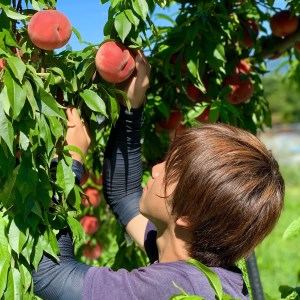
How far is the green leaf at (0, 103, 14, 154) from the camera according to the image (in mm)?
1078

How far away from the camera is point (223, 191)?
1203mm

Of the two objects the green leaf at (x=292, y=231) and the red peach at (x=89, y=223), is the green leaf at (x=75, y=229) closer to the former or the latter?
the green leaf at (x=292, y=231)

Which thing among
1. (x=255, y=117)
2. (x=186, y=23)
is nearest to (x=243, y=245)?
(x=186, y=23)

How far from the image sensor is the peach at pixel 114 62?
4.29 feet

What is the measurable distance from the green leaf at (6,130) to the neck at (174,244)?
1.23ft

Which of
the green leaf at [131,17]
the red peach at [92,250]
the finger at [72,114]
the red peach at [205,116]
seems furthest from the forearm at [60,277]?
the red peach at [92,250]

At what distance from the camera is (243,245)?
126cm

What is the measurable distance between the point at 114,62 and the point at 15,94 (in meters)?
0.27

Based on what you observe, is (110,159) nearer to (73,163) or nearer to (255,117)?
(73,163)

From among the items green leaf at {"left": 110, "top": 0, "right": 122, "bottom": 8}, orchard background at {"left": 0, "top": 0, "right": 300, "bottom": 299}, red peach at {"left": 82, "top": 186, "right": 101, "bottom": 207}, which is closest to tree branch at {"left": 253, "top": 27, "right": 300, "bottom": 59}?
orchard background at {"left": 0, "top": 0, "right": 300, "bottom": 299}

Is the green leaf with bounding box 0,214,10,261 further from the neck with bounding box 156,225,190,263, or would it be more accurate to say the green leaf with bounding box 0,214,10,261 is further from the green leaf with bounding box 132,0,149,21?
the green leaf with bounding box 132,0,149,21

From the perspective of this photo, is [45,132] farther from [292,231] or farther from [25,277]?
[292,231]

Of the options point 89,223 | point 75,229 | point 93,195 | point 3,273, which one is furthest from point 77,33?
point 89,223

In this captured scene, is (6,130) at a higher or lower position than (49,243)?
higher
